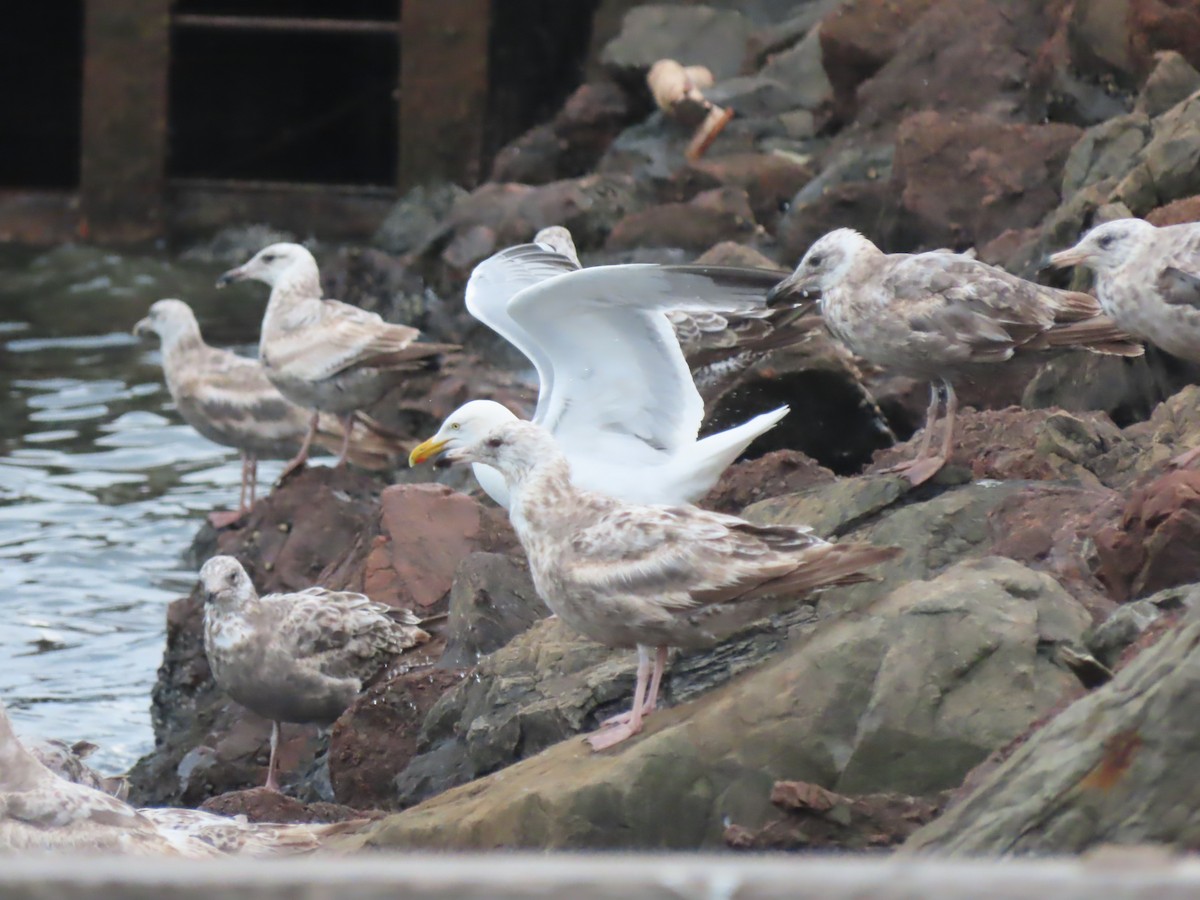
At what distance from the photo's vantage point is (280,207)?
19766 millimetres

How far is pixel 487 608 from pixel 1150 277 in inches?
103

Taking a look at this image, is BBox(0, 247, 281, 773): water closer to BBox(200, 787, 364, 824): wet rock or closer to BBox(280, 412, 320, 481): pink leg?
BBox(280, 412, 320, 481): pink leg

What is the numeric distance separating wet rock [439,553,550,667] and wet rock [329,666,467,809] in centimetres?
18

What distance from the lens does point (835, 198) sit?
490 inches

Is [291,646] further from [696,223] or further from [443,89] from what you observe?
[443,89]

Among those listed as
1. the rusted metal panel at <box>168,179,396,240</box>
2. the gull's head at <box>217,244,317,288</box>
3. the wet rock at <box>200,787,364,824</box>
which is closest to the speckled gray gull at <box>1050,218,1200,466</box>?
the wet rock at <box>200,787,364,824</box>

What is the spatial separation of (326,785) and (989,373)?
2811 mm

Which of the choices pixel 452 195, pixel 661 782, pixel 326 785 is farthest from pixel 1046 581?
pixel 452 195

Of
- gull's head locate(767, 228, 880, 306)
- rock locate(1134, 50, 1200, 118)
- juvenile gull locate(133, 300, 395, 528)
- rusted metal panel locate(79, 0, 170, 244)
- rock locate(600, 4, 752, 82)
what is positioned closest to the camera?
gull's head locate(767, 228, 880, 306)

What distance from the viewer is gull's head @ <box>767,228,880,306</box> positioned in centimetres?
616

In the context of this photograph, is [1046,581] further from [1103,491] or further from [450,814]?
[450,814]

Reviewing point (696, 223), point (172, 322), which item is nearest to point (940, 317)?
point (172, 322)

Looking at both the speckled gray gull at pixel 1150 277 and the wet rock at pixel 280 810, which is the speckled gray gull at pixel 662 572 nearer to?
the wet rock at pixel 280 810

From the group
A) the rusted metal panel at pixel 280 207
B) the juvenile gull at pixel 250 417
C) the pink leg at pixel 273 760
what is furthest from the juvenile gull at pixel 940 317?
the rusted metal panel at pixel 280 207
